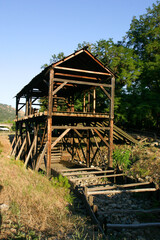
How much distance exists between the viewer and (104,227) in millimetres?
5707

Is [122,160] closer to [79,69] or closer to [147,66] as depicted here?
[79,69]

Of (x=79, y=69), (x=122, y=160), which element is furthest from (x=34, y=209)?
(x=79, y=69)

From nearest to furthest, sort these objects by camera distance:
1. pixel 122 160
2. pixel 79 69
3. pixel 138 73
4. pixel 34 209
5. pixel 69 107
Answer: pixel 34 209, pixel 122 160, pixel 79 69, pixel 69 107, pixel 138 73

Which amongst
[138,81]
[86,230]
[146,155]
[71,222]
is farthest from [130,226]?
[138,81]

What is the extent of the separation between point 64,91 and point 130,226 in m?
13.1

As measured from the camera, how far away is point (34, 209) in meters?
6.11

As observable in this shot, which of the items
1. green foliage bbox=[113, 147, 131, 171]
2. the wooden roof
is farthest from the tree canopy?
green foliage bbox=[113, 147, 131, 171]

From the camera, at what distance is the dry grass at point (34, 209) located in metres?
5.06

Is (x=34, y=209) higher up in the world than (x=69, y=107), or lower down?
lower down

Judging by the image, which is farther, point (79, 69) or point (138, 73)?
point (138, 73)

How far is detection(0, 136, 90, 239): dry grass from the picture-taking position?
16.6ft

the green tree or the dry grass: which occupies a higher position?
the green tree

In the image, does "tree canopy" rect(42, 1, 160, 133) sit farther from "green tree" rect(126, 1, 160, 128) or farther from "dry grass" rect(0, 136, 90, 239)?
"dry grass" rect(0, 136, 90, 239)

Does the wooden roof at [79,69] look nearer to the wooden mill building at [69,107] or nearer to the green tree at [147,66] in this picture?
the wooden mill building at [69,107]
